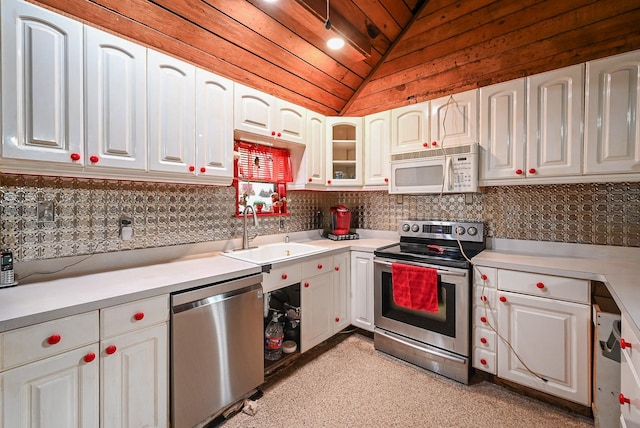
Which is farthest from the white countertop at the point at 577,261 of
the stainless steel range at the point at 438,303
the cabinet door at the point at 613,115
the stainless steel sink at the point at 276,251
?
the stainless steel sink at the point at 276,251

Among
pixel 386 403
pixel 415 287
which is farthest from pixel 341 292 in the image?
pixel 386 403

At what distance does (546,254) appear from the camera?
2.14 metres

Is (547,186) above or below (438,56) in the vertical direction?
below

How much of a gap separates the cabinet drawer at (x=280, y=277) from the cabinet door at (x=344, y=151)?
1.11 m

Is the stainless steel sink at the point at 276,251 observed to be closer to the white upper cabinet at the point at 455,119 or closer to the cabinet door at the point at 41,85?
the cabinet door at the point at 41,85

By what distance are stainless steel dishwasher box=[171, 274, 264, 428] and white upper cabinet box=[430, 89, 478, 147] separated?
1909mm

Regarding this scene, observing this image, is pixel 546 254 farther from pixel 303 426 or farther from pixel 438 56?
pixel 303 426

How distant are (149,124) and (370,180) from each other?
77.3 inches

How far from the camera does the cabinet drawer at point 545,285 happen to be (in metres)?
→ 1.64

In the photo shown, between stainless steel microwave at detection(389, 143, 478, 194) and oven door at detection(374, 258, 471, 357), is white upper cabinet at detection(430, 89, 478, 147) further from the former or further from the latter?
oven door at detection(374, 258, 471, 357)

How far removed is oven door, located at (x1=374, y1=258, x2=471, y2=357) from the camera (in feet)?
6.56

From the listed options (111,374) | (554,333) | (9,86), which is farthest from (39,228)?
(554,333)

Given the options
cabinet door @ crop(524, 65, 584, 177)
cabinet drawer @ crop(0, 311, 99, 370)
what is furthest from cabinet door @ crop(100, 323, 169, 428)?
cabinet door @ crop(524, 65, 584, 177)

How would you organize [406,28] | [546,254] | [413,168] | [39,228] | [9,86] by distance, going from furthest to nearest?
1. [406,28]
2. [413,168]
3. [546,254]
4. [39,228]
5. [9,86]
